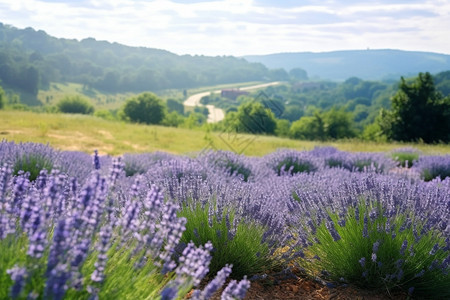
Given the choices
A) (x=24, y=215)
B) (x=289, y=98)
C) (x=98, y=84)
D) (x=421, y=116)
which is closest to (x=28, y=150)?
(x=24, y=215)

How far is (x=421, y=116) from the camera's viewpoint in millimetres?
32844

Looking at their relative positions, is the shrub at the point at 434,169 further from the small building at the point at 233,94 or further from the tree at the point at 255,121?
the small building at the point at 233,94

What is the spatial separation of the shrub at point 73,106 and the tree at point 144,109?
20.4 meters

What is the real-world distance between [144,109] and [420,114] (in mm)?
43534

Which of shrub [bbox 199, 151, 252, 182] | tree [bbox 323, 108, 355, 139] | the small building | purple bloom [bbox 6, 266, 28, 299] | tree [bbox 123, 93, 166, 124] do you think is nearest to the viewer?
purple bloom [bbox 6, 266, 28, 299]

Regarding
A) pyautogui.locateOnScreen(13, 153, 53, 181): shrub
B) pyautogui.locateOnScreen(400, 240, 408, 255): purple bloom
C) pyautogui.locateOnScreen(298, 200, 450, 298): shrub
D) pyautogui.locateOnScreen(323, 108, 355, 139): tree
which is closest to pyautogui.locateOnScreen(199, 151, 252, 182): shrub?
pyautogui.locateOnScreen(13, 153, 53, 181): shrub

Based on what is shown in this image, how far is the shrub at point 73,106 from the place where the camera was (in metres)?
82.8

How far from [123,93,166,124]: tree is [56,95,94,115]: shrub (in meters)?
20.4

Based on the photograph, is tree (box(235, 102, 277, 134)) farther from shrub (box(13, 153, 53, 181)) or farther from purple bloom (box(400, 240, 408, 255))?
purple bloom (box(400, 240, 408, 255))

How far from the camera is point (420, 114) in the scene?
33000mm

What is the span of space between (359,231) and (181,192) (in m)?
1.23

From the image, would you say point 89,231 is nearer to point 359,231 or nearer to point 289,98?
point 359,231

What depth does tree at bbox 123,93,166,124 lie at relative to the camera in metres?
66.3

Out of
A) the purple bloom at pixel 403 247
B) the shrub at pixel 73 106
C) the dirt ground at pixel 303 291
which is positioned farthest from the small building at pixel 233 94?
the purple bloom at pixel 403 247
